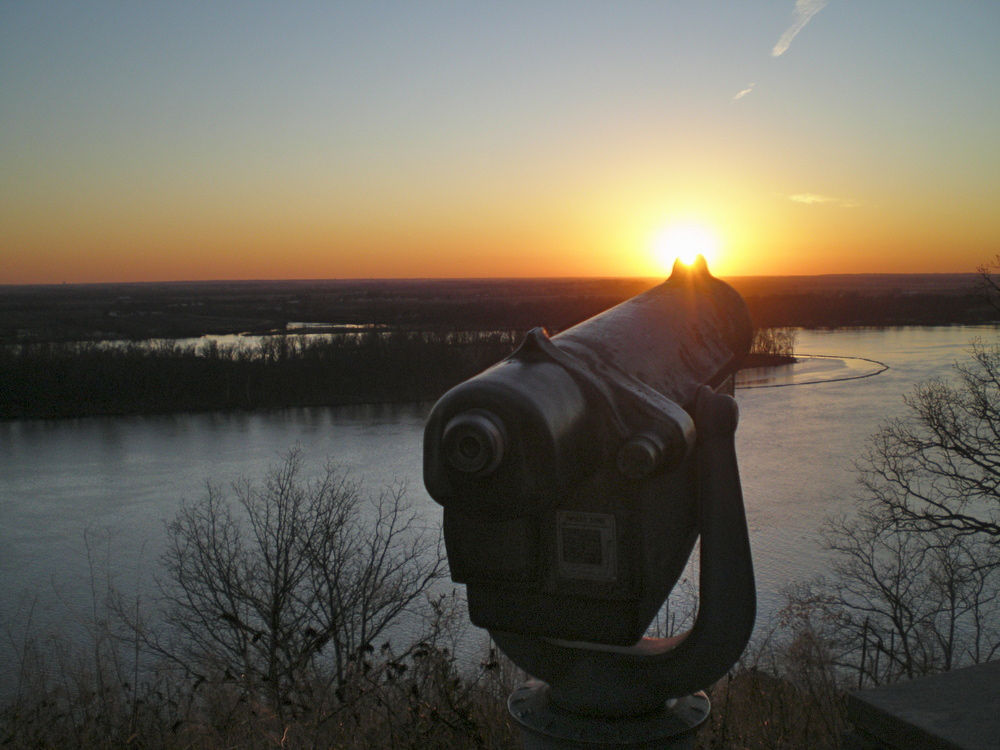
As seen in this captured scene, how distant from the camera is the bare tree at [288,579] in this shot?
1077 centimetres

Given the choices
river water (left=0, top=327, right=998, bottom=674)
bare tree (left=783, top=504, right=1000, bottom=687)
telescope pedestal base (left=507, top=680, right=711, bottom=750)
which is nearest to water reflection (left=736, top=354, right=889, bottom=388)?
river water (left=0, top=327, right=998, bottom=674)

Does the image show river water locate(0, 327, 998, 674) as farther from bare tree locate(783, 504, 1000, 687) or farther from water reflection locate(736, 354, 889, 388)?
bare tree locate(783, 504, 1000, 687)

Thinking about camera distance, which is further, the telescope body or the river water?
the river water

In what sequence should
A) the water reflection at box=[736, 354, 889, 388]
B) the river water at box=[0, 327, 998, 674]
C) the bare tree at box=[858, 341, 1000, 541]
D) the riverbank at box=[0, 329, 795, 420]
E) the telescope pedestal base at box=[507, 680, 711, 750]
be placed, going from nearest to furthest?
the telescope pedestal base at box=[507, 680, 711, 750] → the bare tree at box=[858, 341, 1000, 541] → the river water at box=[0, 327, 998, 674] → the water reflection at box=[736, 354, 889, 388] → the riverbank at box=[0, 329, 795, 420]

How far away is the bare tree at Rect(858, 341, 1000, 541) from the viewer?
1256cm

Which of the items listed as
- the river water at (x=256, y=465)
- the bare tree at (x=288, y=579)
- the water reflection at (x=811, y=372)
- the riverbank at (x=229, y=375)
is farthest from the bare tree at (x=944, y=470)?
the riverbank at (x=229, y=375)

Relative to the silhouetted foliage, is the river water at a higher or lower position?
lower

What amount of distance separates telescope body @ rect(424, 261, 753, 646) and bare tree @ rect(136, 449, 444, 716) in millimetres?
8362

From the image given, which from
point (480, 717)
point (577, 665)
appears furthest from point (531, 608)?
point (480, 717)

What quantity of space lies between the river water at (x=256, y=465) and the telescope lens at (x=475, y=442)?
885 cm

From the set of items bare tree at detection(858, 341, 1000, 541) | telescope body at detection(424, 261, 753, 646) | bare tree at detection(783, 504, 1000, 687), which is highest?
telescope body at detection(424, 261, 753, 646)

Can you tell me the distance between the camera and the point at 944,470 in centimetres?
1711

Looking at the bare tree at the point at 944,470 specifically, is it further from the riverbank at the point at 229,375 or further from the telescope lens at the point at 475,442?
the riverbank at the point at 229,375

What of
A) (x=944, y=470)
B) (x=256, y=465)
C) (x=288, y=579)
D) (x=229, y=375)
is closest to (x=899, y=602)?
(x=944, y=470)
